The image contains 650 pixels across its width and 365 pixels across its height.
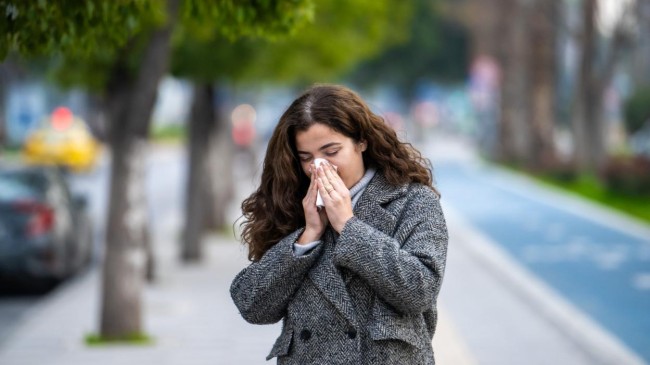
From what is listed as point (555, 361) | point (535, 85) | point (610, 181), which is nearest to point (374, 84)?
point (535, 85)

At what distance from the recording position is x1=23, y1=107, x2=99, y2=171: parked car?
36.6m

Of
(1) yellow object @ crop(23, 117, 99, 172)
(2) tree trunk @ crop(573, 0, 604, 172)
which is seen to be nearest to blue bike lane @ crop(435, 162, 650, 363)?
(2) tree trunk @ crop(573, 0, 604, 172)

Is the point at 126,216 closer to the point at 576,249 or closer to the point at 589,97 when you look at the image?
the point at 576,249

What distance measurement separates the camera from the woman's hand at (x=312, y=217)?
3.65m

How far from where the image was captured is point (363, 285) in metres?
3.70

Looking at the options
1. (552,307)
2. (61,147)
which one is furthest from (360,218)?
(61,147)

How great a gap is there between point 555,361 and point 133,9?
186 inches

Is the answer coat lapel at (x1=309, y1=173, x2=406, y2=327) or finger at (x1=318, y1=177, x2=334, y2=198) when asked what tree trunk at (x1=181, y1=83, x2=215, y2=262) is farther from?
finger at (x1=318, y1=177, x2=334, y2=198)

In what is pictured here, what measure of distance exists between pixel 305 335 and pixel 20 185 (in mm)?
10975

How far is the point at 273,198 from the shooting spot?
12.6 ft

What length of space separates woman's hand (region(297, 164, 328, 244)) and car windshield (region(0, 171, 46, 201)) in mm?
10490

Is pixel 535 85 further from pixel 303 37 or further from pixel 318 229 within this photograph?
pixel 318 229

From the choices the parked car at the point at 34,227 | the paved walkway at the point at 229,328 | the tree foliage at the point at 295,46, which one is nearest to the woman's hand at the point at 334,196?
the paved walkway at the point at 229,328

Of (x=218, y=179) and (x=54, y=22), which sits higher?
(x=54, y=22)
